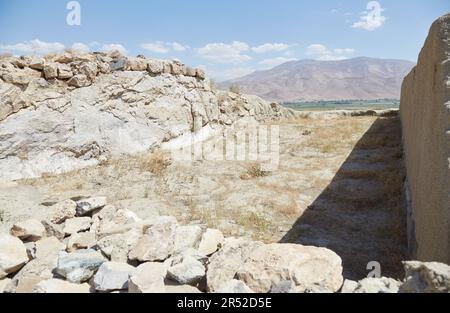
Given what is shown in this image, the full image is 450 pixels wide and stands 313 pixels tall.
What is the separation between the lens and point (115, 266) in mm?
2918

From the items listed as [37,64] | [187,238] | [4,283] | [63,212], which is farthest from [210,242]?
[37,64]

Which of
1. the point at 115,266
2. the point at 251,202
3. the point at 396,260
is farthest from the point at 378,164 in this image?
the point at 115,266

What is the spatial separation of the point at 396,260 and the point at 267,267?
237 centimetres

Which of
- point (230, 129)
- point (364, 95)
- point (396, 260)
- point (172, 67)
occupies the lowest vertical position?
point (396, 260)

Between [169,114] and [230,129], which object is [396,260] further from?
[230,129]

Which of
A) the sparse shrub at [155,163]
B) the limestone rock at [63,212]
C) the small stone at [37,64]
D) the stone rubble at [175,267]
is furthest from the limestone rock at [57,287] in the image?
the small stone at [37,64]

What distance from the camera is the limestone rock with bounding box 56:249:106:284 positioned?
291 cm

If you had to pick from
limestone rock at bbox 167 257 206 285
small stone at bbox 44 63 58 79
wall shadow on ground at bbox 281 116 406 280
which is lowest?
wall shadow on ground at bbox 281 116 406 280

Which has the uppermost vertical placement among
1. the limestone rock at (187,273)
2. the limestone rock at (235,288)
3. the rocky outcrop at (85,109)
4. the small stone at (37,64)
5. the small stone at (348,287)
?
the small stone at (37,64)

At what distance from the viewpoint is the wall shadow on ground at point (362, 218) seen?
432 centimetres

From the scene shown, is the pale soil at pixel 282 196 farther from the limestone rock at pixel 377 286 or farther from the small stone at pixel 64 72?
the small stone at pixel 64 72

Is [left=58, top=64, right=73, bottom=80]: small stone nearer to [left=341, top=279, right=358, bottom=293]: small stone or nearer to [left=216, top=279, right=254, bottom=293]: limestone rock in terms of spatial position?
[left=216, top=279, right=254, bottom=293]: limestone rock

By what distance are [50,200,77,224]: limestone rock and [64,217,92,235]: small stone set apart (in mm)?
189

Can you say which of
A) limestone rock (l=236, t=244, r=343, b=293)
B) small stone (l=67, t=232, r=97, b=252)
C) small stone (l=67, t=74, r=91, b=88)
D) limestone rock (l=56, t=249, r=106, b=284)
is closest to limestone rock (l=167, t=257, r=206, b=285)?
limestone rock (l=236, t=244, r=343, b=293)
